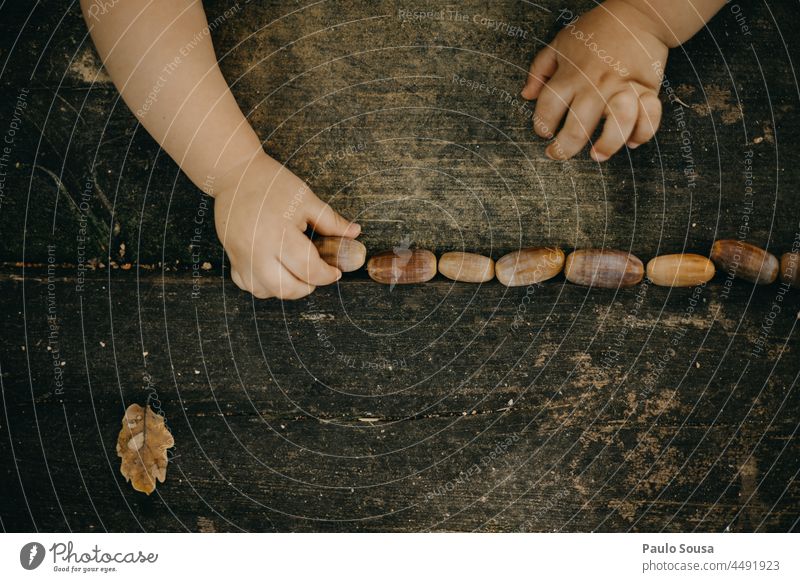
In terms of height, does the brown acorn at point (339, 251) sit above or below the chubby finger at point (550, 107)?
below

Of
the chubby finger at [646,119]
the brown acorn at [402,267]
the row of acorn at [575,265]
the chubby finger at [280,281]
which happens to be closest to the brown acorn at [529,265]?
the row of acorn at [575,265]

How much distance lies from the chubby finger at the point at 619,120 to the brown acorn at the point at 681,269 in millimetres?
216

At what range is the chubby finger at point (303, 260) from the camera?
102 cm

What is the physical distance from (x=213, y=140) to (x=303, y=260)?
0.25m

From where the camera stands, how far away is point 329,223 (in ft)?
3.45

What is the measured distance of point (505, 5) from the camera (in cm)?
109

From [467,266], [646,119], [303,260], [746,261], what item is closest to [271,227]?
[303,260]

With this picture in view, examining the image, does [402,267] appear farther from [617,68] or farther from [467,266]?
[617,68]

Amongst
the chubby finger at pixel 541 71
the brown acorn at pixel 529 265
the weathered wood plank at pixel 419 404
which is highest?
the chubby finger at pixel 541 71

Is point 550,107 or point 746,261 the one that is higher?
point 550,107

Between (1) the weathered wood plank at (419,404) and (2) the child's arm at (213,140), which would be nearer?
(2) the child's arm at (213,140)

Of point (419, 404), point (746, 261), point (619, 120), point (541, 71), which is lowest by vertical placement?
point (419, 404)

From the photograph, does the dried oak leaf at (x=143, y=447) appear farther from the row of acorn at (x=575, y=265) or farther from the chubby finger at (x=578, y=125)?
the chubby finger at (x=578, y=125)

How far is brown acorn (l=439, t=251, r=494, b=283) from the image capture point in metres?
1.07
